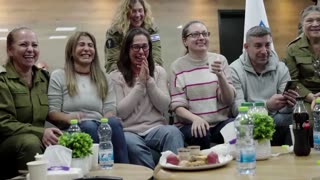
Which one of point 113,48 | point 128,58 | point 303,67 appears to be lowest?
point 303,67

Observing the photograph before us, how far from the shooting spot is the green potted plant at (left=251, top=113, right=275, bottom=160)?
186 cm

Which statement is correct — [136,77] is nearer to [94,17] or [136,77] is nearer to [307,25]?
[307,25]

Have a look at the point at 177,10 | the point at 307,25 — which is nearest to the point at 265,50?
the point at 307,25

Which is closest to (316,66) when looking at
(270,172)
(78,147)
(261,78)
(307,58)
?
(307,58)

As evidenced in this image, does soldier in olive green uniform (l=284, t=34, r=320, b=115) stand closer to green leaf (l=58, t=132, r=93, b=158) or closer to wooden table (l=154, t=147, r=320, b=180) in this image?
wooden table (l=154, t=147, r=320, b=180)

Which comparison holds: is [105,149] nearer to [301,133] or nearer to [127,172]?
[127,172]

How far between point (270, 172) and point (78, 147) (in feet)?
2.73

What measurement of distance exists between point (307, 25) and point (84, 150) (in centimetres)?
200

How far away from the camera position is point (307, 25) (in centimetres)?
306

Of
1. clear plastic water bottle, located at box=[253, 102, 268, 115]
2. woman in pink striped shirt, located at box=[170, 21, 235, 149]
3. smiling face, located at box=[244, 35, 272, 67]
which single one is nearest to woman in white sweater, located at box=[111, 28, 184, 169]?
woman in pink striped shirt, located at box=[170, 21, 235, 149]

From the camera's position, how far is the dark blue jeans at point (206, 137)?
270cm

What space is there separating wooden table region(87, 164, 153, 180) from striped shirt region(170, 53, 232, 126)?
3.13ft

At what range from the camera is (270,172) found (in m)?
1.62

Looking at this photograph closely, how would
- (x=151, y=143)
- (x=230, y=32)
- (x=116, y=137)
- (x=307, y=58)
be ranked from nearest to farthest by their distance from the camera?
(x=116, y=137)
(x=151, y=143)
(x=307, y=58)
(x=230, y=32)
